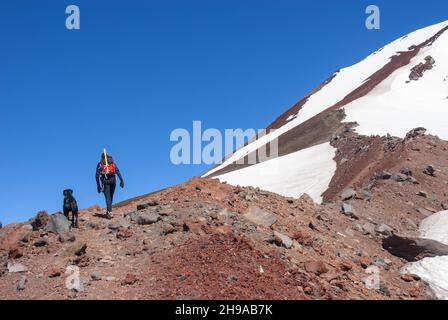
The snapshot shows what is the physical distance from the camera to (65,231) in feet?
41.7

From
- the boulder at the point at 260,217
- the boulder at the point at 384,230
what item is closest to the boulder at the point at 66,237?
Result: the boulder at the point at 260,217

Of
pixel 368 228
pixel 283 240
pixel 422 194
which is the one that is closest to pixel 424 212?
pixel 422 194

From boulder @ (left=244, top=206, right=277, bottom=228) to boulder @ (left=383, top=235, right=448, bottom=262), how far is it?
4.39 meters

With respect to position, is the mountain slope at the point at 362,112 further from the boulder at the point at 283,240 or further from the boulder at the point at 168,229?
the boulder at the point at 168,229

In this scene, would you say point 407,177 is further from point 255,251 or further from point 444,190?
point 255,251

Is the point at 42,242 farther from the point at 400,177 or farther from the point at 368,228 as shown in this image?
the point at 400,177

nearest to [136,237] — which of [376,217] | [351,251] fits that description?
[351,251]

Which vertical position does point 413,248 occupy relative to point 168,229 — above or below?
below

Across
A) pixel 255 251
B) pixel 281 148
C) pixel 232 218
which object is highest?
pixel 281 148

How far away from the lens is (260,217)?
1366 cm

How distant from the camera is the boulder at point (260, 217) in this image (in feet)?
44.0

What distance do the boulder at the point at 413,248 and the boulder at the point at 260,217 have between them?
4391 mm

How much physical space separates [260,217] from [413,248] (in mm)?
5027

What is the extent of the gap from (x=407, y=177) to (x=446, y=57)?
56762 mm
